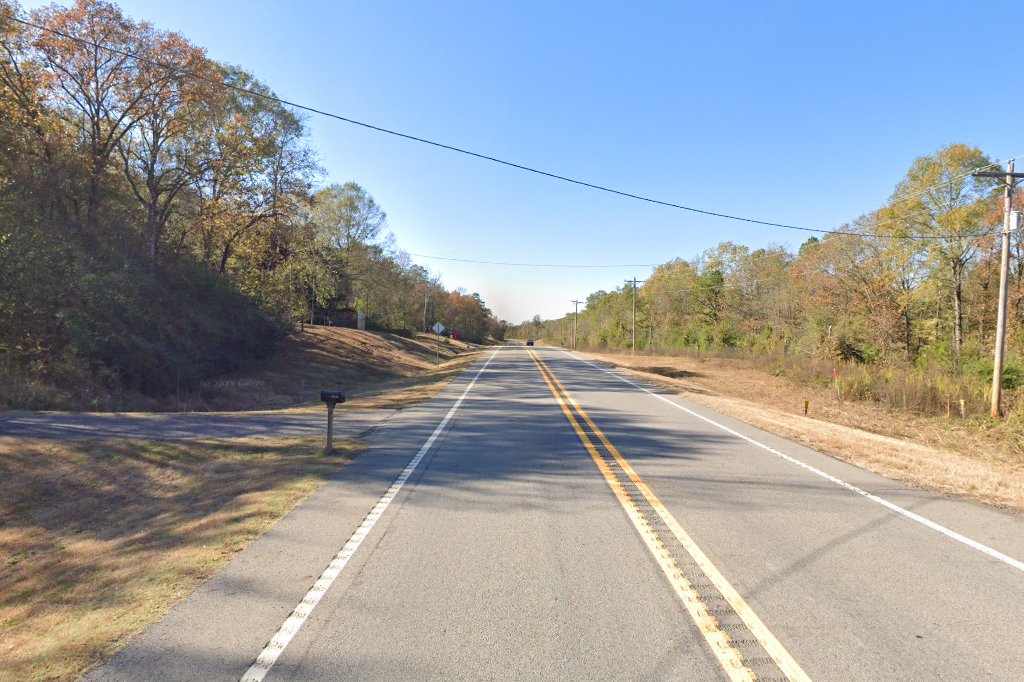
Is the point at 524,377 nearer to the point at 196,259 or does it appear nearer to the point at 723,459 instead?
the point at 196,259

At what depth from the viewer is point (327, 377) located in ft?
98.2

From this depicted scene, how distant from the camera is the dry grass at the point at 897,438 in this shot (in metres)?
8.28

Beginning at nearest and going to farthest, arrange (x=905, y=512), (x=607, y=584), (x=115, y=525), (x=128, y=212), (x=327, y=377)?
(x=607, y=584)
(x=905, y=512)
(x=115, y=525)
(x=128, y=212)
(x=327, y=377)

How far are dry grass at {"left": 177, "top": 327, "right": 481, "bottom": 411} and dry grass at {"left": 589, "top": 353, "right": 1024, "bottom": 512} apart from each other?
11088 mm

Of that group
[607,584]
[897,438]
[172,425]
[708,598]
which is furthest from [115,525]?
[897,438]

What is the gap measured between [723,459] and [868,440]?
547cm

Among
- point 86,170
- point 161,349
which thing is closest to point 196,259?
point 86,170

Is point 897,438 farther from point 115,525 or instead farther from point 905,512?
point 115,525

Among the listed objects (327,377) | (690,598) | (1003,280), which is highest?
(1003,280)

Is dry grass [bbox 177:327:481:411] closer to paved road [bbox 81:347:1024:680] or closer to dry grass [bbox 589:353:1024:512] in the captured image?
dry grass [bbox 589:353:1024:512]

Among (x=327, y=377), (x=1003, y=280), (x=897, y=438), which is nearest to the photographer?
(x=897, y=438)

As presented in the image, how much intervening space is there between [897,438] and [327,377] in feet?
82.1

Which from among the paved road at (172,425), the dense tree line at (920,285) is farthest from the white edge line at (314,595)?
the dense tree line at (920,285)

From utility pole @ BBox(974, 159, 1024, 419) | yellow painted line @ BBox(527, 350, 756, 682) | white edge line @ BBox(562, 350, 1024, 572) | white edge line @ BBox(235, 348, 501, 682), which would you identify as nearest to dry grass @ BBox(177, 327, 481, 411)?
white edge line @ BBox(562, 350, 1024, 572)
